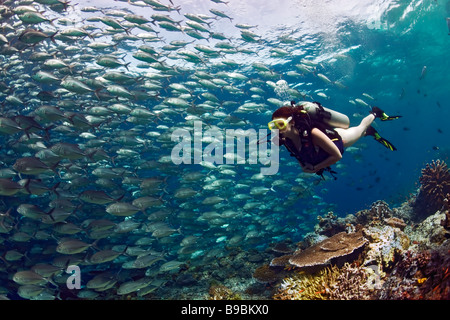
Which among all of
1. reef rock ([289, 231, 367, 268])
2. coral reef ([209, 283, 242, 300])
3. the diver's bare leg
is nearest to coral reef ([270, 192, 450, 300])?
reef rock ([289, 231, 367, 268])

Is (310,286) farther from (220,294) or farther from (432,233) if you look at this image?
(432,233)

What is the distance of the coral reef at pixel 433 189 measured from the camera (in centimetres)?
752

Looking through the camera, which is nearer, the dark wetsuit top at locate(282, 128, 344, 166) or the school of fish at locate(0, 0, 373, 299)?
the dark wetsuit top at locate(282, 128, 344, 166)

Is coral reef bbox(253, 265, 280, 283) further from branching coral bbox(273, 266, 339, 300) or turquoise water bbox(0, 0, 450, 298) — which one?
turquoise water bbox(0, 0, 450, 298)

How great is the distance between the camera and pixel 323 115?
13.6 ft

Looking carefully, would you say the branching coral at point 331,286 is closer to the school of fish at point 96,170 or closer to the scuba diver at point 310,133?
the scuba diver at point 310,133

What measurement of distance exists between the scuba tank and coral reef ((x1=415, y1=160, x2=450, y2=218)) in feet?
18.7

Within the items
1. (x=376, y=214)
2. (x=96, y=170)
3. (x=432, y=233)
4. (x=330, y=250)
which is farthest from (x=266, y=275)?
(x=96, y=170)

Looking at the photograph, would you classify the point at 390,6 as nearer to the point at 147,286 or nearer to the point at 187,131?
the point at 187,131

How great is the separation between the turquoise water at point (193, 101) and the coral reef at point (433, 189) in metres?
6.17

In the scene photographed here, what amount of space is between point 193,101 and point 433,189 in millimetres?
10022

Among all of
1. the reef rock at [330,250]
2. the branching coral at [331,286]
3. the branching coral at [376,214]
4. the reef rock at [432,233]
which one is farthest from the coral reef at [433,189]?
the branching coral at [331,286]

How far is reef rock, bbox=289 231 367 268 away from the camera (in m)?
5.00
